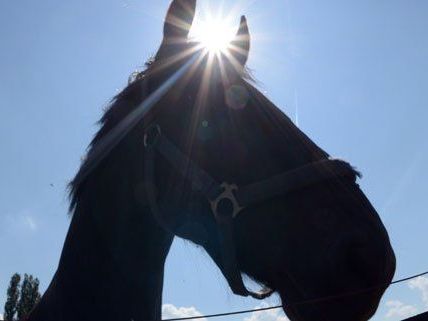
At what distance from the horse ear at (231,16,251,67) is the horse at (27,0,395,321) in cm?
3

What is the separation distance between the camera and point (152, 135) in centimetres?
278

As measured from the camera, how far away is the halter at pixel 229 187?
91.9 inches

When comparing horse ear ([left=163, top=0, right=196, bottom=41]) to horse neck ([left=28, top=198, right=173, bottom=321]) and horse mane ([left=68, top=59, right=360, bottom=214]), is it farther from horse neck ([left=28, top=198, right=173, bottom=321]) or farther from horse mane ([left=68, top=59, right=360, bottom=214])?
horse neck ([left=28, top=198, right=173, bottom=321])

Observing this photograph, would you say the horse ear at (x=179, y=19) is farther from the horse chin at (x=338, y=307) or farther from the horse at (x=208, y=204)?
the horse chin at (x=338, y=307)

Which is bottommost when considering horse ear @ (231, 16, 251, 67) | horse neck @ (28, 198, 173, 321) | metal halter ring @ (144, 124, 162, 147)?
horse neck @ (28, 198, 173, 321)

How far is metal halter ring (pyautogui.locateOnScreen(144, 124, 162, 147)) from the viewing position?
2.75 meters

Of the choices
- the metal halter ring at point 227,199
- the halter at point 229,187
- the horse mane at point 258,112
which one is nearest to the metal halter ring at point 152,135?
the halter at point 229,187

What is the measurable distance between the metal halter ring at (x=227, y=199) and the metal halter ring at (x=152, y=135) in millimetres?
549

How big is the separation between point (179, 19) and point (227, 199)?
52.6 inches

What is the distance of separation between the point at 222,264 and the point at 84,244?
88 centimetres

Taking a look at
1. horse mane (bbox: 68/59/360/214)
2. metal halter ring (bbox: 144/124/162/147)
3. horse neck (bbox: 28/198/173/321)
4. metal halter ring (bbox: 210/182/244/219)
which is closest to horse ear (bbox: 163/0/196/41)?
horse mane (bbox: 68/59/360/214)

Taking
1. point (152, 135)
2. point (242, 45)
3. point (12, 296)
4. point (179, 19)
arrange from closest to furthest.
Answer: point (152, 135) → point (179, 19) → point (242, 45) → point (12, 296)

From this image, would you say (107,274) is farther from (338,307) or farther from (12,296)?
(12,296)

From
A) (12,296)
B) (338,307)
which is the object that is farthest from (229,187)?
(12,296)
